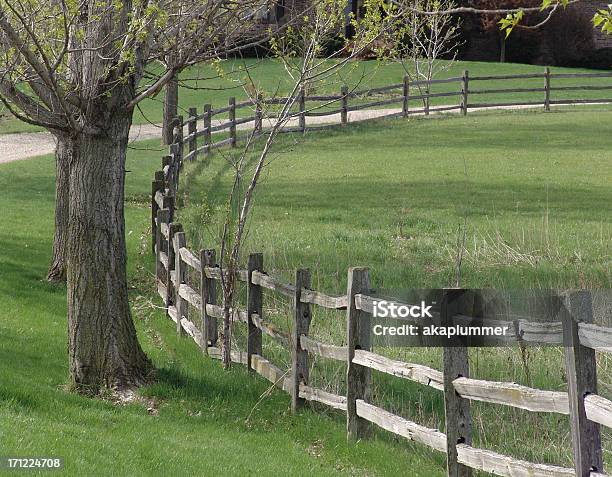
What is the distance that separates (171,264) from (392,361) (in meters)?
5.78

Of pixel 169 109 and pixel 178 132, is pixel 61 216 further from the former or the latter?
pixel 169 109

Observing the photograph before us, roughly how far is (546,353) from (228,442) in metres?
3.14

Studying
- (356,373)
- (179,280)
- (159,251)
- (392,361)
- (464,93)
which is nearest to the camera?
(392,361)

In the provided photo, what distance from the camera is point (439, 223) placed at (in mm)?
17125

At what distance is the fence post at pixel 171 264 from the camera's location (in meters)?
12.4

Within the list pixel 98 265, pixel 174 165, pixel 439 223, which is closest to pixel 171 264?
pixel 98 265

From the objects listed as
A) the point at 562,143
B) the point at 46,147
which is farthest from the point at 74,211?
the point at 46,147

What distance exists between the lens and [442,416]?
8391mm

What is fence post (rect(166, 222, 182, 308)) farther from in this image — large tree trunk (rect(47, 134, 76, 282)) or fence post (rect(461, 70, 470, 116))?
fence post (rect(461, 70, 470, 116))

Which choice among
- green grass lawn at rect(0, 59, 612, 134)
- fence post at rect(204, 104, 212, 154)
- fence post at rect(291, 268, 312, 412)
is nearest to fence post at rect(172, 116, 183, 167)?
fence post at rect(204, 104, 212, 154)

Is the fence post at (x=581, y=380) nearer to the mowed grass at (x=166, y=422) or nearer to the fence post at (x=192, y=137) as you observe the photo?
the mowed grass at (x=166, y=422)

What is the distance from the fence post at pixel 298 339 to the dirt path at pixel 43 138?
2163 cm

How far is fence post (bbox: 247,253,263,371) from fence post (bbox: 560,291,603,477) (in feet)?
15.1

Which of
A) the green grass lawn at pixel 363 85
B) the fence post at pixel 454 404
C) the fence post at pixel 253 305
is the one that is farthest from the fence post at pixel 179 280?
the green grass lawn at pixel 363 85
